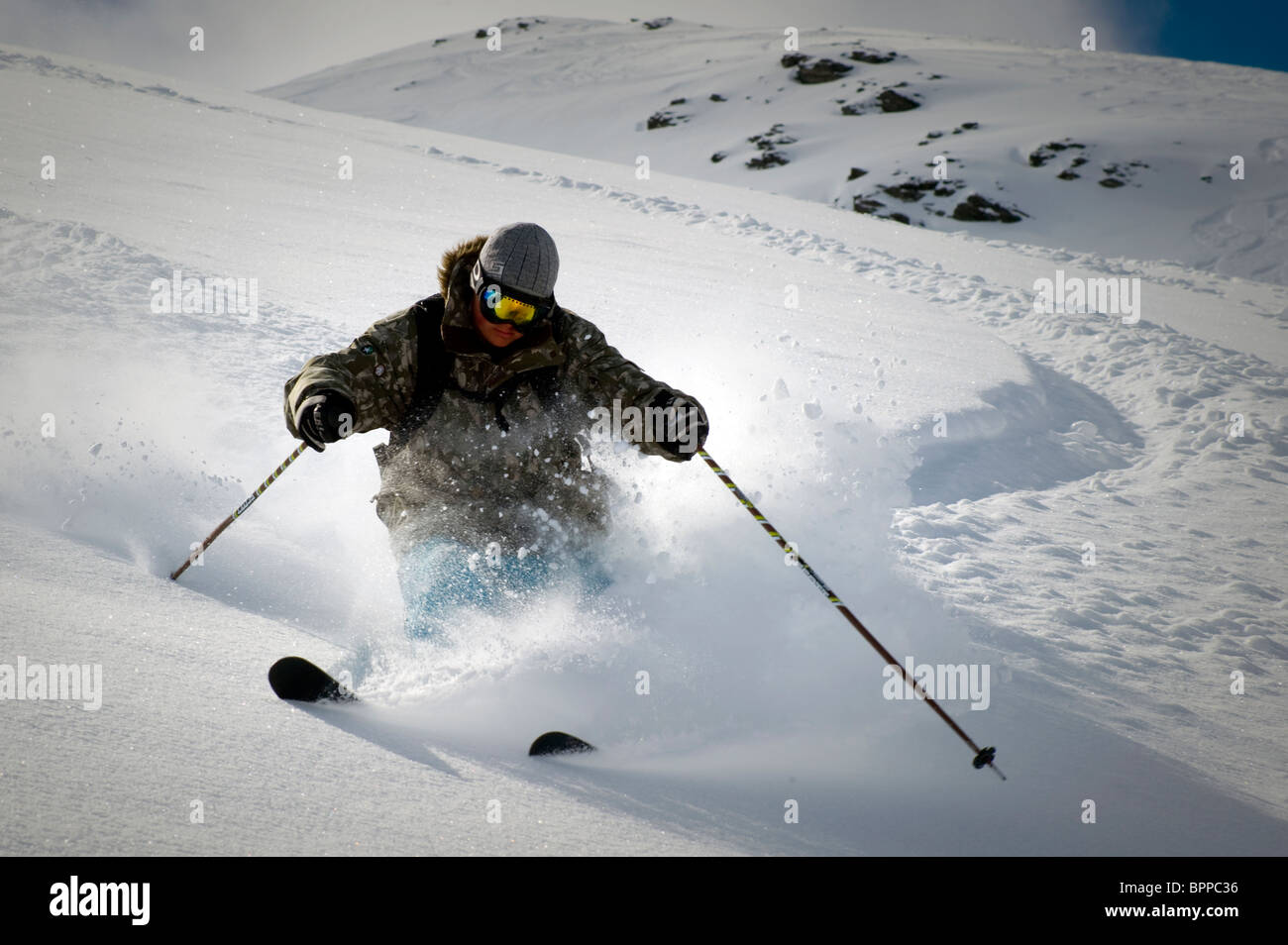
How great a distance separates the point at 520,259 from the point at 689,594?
1.60 m

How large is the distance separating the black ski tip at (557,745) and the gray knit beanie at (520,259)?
5.41 feet

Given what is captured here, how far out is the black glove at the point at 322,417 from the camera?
2662 millimetres

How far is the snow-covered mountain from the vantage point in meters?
18.6

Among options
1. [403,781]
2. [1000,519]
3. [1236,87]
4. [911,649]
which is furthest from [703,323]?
[1236,87]

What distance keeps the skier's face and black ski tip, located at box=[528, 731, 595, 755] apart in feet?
5.04

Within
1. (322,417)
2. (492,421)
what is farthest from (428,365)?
(322,417)

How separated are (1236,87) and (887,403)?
32.8 meters

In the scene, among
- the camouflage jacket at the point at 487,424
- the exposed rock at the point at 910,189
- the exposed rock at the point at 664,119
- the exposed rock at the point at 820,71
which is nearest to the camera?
the camouflage jacket at the point at 487,424

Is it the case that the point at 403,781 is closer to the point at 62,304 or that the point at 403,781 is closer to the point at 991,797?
the point at 991,797

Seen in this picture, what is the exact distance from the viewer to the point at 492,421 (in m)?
3.16

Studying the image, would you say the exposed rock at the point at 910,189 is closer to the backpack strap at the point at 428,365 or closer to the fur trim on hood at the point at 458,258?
the fur trim on hood at the point at 458,258

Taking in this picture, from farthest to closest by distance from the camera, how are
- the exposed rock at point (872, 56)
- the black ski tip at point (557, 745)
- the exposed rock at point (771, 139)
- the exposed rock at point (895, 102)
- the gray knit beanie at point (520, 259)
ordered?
the exposed rock at point (872, 56) → the exposed rock at point (895, 102) → the exposed rock at point (771, 139) → the gray knit beanie at point (520, 259) → the black ski tip at point (557, 745)

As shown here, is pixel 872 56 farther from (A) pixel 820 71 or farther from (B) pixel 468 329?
(B) pixel 468 329

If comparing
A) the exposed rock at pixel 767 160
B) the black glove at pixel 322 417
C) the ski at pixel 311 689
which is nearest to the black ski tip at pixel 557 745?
the ski at pixel 311 689
